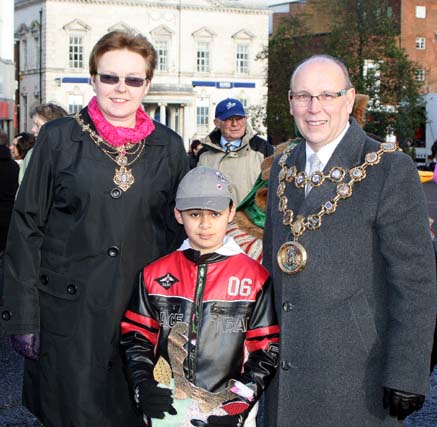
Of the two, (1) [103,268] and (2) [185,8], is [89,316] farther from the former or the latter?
(2) [185,8]

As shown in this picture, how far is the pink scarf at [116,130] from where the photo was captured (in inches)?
159

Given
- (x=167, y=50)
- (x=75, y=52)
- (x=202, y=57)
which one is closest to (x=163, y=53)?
(x=167, y=50)

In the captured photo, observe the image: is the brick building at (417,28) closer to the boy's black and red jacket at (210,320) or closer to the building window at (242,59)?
the building window at (242,59)

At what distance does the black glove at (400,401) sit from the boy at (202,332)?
0.48 meters

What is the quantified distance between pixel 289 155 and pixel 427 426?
2.87 metres

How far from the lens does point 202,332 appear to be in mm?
3605

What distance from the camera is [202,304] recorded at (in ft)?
11.9

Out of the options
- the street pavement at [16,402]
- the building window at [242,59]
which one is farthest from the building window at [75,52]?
the street pavement at [16,402]

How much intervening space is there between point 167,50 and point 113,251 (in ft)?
234

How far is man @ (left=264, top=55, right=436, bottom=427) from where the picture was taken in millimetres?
3340

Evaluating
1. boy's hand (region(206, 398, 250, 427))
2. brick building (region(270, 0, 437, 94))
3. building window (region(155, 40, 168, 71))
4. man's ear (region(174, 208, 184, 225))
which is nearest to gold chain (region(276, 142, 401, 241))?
man's ear (region(174, 208, 184, 225))

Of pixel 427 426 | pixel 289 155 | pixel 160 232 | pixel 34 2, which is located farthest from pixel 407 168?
pixel 34 2

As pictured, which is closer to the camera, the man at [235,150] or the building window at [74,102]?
the man at [235,150]

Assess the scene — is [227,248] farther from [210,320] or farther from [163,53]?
[163,53]
